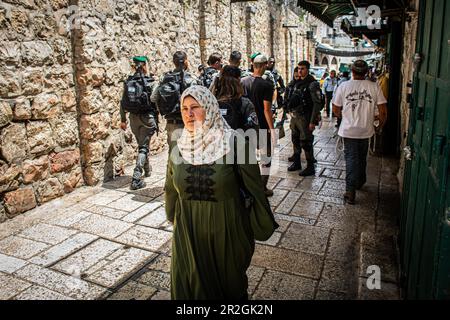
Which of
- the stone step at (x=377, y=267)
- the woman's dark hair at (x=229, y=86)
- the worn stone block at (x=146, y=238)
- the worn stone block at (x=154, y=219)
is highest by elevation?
the woman's dark hair at (x=229, y=86)

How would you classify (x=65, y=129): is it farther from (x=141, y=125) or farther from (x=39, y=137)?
(x=141, y=125)

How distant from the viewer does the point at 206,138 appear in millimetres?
1956

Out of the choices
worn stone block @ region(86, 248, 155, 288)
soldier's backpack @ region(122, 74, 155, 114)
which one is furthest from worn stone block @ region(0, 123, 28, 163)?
worn stone block @ region(86, 248, 155, 288)

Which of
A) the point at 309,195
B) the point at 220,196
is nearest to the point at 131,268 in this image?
the point at 220,196

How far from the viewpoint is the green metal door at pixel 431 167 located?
56.4 inches

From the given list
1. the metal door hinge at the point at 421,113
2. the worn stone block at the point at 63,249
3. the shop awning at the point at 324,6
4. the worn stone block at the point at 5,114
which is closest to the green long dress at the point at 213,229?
the metal door hinge at the point at 421,113

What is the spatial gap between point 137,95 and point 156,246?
2212 millimetres

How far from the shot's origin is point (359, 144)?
13.4 ft

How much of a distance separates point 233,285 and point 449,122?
1.32 m

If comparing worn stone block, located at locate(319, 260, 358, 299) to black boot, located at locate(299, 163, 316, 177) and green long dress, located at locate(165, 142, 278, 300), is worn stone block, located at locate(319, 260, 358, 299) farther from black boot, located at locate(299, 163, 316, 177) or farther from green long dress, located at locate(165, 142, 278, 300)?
black boot, located at locate(299, 163, 316, 177)

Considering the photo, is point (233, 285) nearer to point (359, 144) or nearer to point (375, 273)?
point (375, 273)

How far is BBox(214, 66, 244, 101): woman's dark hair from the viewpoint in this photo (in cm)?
319

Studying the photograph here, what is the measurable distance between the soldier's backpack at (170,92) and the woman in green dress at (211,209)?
95.7 inches

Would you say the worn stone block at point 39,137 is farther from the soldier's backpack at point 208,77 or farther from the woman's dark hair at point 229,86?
the woman's dark hair at point 229,86
